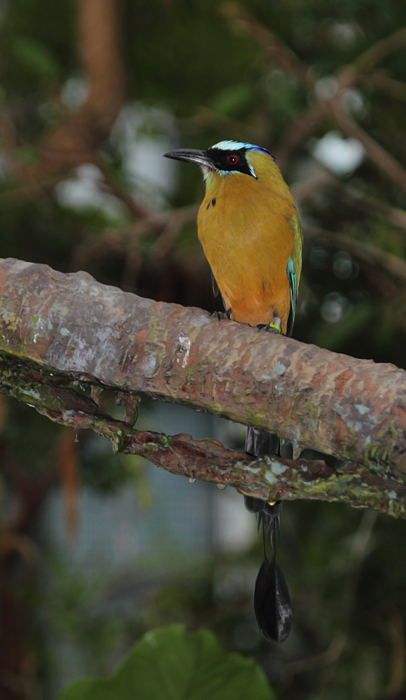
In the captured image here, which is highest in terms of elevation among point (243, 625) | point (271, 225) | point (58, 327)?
point (271, 225)

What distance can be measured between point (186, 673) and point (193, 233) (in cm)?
140

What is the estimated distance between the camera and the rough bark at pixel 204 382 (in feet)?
2.23

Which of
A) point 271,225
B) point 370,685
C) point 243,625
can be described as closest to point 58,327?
point 271,225

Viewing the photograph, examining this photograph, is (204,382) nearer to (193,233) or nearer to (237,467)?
(237,467)

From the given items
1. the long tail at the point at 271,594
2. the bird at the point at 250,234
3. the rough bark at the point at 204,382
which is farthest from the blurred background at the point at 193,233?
the rough bark at the point at 204,382

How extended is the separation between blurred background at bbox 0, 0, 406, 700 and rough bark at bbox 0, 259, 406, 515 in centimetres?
114

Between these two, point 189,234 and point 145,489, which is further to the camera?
point 189,234

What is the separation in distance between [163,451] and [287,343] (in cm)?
19

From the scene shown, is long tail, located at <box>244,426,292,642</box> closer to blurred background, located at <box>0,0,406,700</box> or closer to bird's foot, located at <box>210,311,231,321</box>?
bird's foot, located at <box>210,311,231,321</box>

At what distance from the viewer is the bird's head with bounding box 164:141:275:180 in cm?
128

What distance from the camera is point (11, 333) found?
81 centimetres

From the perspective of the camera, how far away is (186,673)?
Result: 119 cm

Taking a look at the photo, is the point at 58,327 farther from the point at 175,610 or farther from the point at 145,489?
the point at 175,610

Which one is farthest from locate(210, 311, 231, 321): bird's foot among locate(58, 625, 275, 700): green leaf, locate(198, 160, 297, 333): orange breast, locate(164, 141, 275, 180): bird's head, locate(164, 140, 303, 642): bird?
locate(58, 625, 275, 700): green leaf
